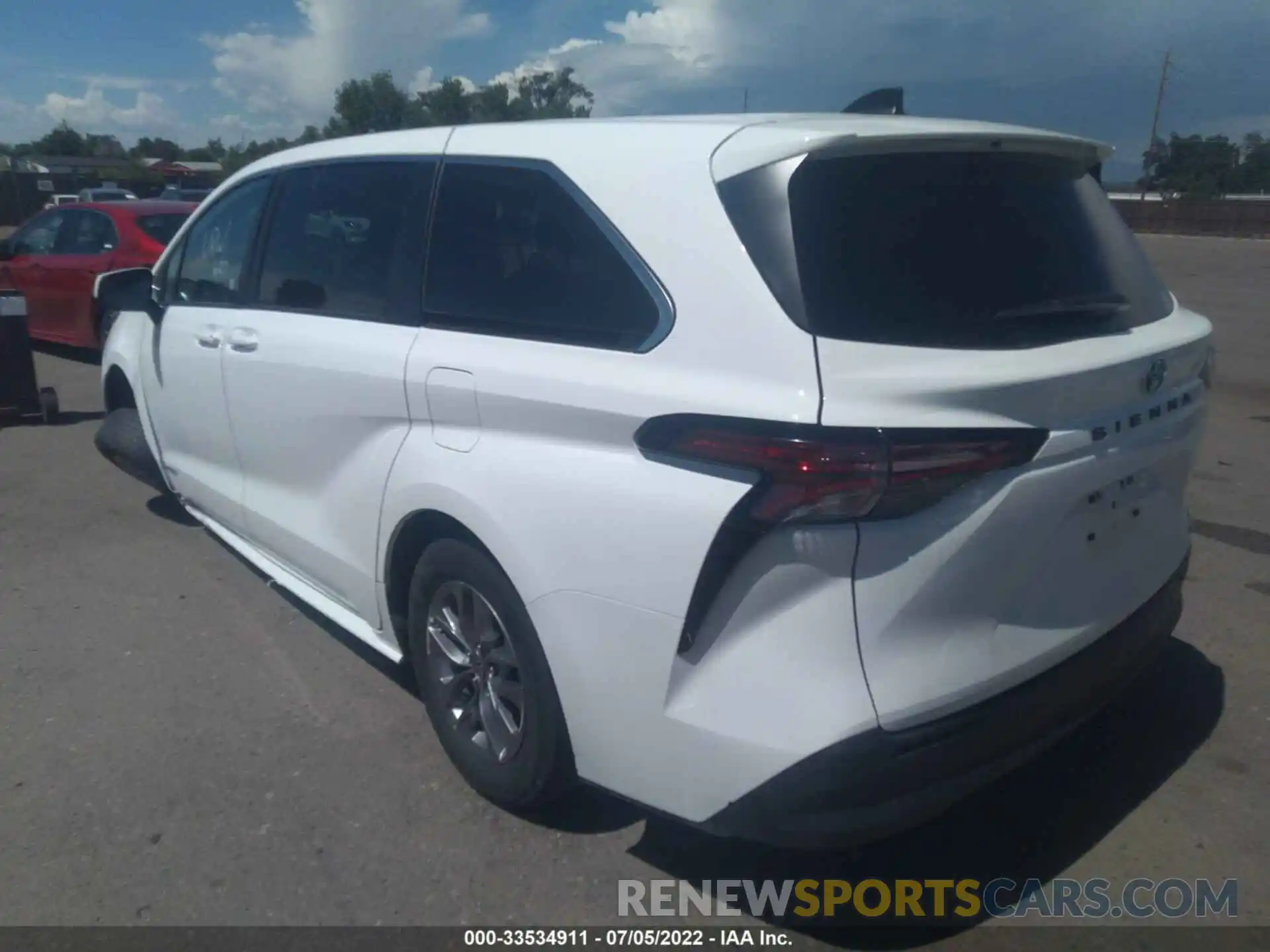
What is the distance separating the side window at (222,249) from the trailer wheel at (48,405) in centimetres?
412

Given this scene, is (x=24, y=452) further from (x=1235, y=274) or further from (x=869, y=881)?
(x=1235, y=274)

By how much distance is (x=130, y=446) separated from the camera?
580 centimetres

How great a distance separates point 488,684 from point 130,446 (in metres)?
3.57

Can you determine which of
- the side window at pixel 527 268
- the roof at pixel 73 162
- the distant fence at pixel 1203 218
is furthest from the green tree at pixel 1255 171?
the side window at pixel 527 268

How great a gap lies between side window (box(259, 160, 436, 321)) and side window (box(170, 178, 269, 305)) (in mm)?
211

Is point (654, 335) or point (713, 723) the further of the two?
point (654, 335)

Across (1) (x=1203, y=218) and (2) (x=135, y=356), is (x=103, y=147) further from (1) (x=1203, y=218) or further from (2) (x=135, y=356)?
(2) (x=135, y=356)

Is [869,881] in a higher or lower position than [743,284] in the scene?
lower

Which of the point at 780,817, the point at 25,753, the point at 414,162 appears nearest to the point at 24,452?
the point at 25,753

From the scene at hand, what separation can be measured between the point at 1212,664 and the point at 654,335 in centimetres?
283

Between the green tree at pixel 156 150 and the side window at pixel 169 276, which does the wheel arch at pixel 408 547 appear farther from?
the green tree at pixel 156 150

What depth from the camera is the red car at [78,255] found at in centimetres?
1025

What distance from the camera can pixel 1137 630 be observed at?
2959mm

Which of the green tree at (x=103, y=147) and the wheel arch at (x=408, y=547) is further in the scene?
the green tree at (x=103, y=147)
